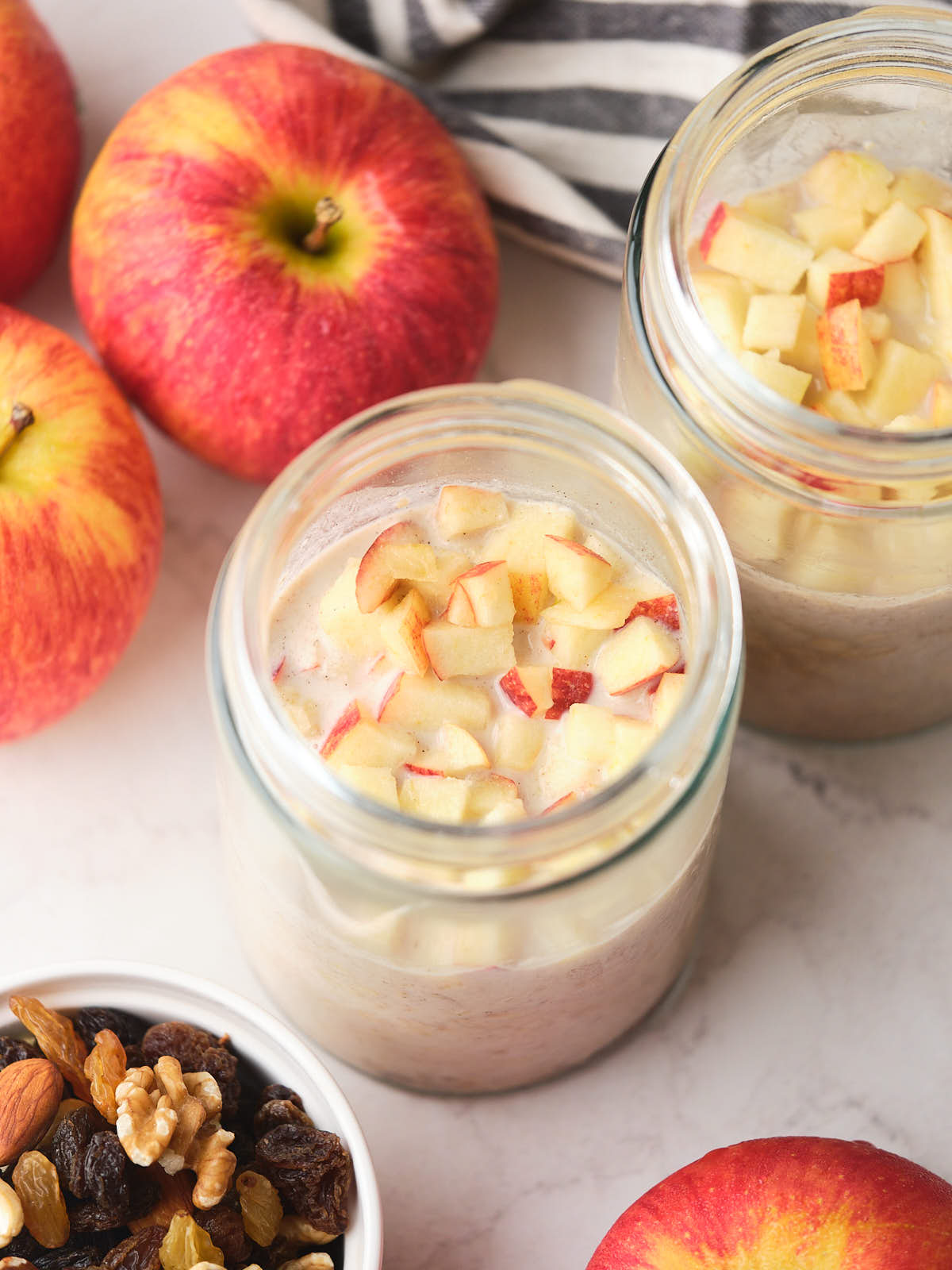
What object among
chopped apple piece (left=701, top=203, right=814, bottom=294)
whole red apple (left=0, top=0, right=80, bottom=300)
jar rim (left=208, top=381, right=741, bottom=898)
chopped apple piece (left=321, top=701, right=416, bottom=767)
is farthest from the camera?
whole red apple (left=0, top=0, right=80, bottom=300)

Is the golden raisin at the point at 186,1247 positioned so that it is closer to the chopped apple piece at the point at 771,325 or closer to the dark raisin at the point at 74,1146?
the dark raisin at the point at 74,1146

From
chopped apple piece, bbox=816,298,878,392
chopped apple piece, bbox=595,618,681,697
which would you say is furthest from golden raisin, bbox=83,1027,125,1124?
chopped apple piece, bbox=816,298,878,392

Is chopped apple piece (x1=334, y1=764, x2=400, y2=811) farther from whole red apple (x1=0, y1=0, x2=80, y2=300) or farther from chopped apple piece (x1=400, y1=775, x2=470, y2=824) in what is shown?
whole red apple (x1=0, y1=0, x2=80, y2=300)

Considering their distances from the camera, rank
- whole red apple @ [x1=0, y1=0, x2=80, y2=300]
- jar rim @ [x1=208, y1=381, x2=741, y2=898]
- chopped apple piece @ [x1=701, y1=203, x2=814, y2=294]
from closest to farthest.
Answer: jar rim @ [x1=208, y1=381, x2=741, y2=898]
chopped apple piece @ [x1=701, y1=203, x2=814, y2=294]
whole red apple @ [x1=0, y1=0, x2=80, y2=300]

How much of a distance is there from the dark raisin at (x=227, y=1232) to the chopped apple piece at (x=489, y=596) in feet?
1.12

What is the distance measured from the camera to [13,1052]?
942mm

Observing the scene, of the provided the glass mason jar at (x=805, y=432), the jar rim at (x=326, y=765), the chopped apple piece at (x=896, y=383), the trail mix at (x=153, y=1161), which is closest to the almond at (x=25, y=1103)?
the trail mix at (x=153, y=1161)

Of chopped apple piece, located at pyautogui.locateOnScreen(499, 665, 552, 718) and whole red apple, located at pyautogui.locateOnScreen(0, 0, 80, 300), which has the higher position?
whole red apple, located at pyautogui.locateOnScreen(0, 0, 80, 300)

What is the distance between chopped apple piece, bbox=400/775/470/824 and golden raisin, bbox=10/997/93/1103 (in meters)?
0.24

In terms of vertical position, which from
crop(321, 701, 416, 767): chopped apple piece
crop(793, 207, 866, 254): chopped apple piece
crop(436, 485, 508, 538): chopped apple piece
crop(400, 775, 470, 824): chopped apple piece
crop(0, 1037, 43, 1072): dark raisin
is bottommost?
crop(0, 1037, 43, 1072): dark raisin

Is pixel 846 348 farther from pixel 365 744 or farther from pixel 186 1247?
pixel 186 1247

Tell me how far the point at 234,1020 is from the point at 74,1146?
109mm

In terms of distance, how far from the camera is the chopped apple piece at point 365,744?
88cm

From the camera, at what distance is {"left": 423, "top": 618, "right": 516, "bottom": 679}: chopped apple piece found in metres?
0.91
